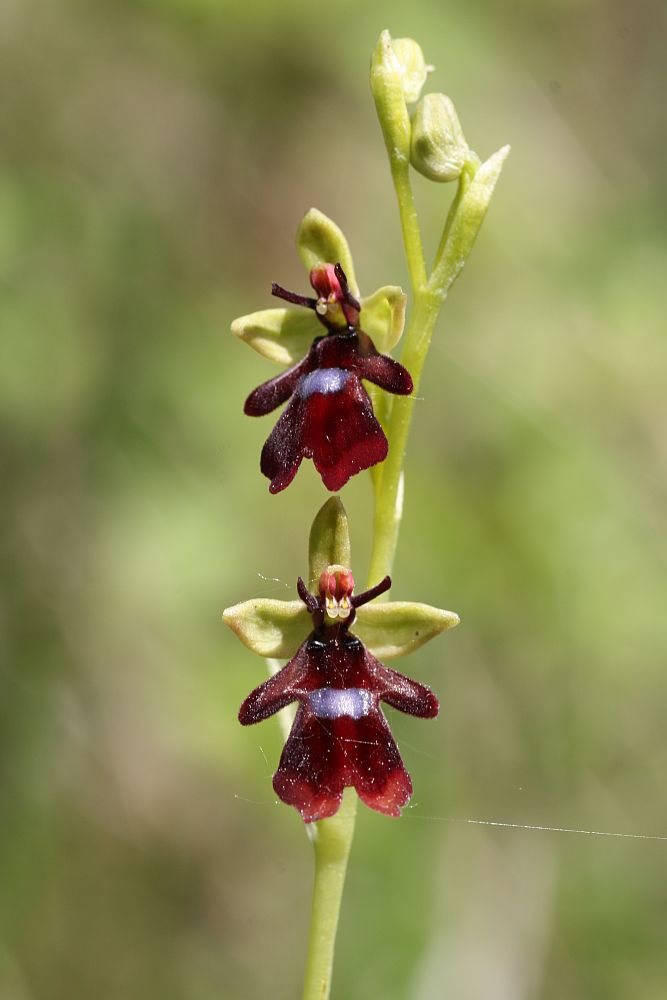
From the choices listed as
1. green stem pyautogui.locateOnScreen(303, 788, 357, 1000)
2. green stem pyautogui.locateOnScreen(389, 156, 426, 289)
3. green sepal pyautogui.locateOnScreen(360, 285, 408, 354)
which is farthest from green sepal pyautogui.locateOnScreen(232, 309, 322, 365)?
green stem pyautogui.locateOnScreen(303, 788, 357, 1000)

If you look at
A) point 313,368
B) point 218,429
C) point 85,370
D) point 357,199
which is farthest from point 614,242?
point 313,368

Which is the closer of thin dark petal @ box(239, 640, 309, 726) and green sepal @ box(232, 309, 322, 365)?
thin dark petal @ box(239, 640, 309, 726)

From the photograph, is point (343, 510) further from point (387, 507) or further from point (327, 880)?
point (327, 880)


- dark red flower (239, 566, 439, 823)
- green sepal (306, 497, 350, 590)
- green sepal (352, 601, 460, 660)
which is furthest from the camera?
green sepal (306, 497, 350, 590)

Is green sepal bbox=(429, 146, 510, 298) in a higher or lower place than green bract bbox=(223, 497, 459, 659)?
higher

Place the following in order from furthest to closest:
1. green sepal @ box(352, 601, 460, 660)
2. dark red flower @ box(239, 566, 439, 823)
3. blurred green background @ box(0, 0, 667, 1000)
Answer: blurred green background @ box(0, 0, 667, 1000) → green sepal @ box(352, 601, 460, 660) → dark red flower @ box(239, 566, 439, 823)

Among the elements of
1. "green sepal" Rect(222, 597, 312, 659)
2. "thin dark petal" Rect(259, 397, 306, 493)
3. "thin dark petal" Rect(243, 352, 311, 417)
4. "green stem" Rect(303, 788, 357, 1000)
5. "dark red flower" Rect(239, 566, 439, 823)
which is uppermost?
"thin dark petal" Rect(243, 352, 311, 417)

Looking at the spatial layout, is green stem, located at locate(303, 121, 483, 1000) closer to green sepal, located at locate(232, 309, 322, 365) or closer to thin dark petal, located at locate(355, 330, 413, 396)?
thin dark petal, located at locate(355, 330, 413, 396)

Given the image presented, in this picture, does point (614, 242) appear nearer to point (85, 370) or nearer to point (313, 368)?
point (85, 370)
